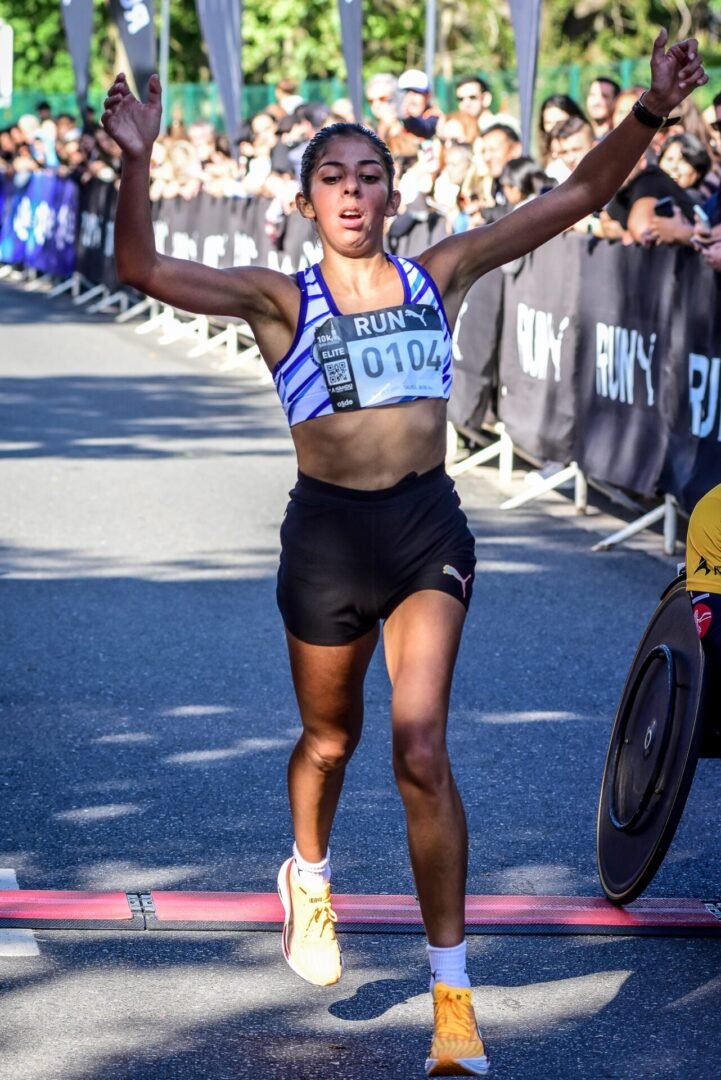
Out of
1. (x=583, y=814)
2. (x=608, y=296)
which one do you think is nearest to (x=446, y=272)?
(x=583, y=814)

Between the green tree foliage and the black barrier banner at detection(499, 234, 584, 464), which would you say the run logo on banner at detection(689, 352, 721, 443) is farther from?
the green tree foliage

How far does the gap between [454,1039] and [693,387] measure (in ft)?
19.2

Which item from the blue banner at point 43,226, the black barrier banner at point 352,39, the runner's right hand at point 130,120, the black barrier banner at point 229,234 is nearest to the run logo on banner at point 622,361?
the runner's right hand at point 130,120

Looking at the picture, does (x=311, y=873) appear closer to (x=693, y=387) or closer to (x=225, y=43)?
(x=693, y=387)

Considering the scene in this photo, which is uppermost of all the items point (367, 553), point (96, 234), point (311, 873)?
point (367, 553)

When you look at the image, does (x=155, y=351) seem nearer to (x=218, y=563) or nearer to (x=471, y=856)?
(x=218, y=563)

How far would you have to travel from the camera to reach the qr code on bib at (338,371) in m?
4.34

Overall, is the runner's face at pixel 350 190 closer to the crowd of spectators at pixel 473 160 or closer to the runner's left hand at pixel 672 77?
the runner's left hand at pixel 672 77

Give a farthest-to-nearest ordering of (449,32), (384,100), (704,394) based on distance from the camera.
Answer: (449,32)
(384,100)
(704,394)

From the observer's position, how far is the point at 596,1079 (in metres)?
4.11

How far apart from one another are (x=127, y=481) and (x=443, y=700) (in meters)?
8.17

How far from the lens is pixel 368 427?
436cm

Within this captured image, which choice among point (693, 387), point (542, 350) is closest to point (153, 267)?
point (693, 387)

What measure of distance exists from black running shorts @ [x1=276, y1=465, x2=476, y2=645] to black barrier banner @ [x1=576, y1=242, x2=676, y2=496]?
560 cm
